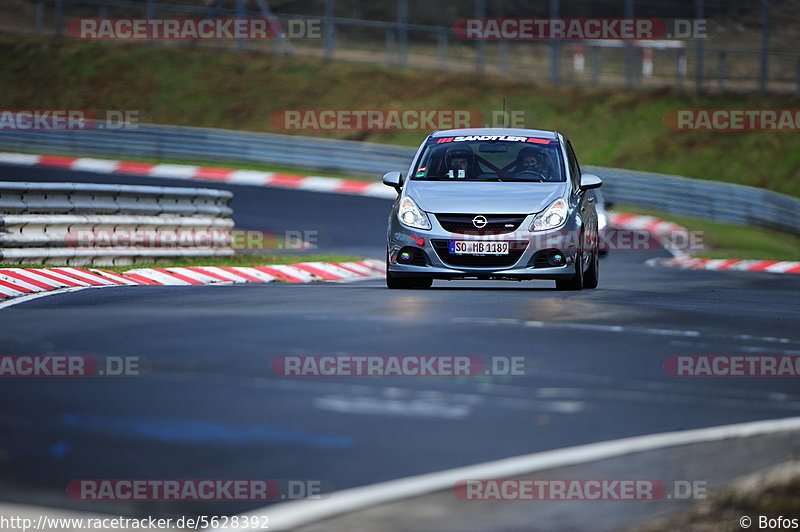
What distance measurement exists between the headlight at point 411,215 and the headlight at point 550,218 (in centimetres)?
101

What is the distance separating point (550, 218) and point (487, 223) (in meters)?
0.62

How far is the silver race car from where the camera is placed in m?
13.6

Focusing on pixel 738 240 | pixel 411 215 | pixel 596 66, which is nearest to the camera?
pixel 411 215

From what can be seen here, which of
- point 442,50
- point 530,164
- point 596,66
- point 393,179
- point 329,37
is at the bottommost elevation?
point 393,179

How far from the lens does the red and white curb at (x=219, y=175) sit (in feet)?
109

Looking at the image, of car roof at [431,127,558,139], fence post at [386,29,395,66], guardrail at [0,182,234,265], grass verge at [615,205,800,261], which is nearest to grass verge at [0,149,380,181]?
grass verge at [615,205,800,261]

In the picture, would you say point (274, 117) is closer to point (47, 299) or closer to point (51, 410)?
point (47, 299)

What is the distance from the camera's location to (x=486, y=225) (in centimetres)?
1361

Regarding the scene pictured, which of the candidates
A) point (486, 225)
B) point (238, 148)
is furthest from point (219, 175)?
point (486, 225)

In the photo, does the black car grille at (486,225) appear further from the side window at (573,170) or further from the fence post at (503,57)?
the fence post at (503,57)

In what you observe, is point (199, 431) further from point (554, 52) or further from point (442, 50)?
point (442, 50)

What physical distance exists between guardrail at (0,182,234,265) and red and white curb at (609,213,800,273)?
26.5 feet

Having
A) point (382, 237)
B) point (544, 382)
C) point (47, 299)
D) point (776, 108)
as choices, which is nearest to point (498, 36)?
point (776, 108)

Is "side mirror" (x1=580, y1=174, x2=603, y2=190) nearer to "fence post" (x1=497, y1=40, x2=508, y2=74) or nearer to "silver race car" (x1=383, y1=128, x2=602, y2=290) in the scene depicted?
"silver race car" (x1=383, y1=128, x2=602, y2=290)
